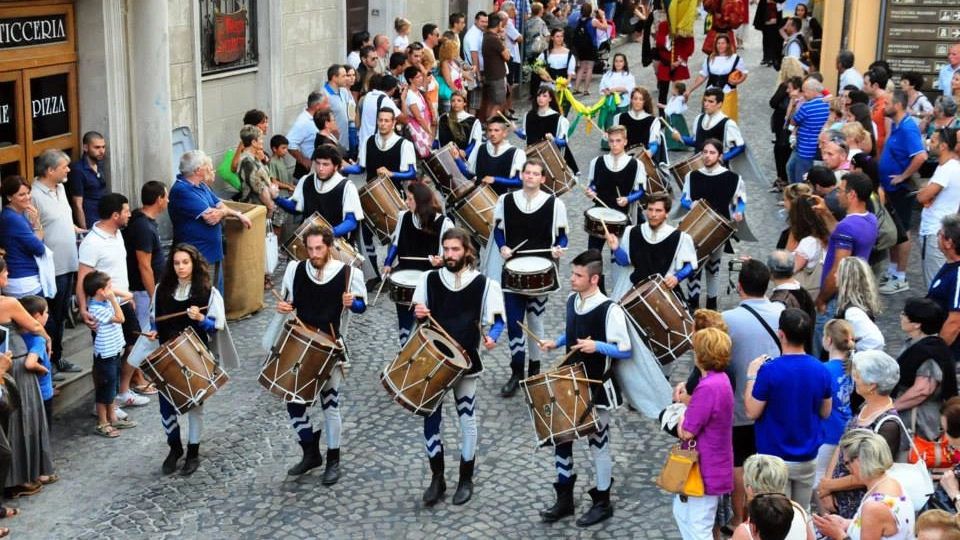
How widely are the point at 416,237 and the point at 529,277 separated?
97 cm

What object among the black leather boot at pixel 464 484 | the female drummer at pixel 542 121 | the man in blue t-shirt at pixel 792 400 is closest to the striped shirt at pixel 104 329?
the black leather boot at pixel 464 484

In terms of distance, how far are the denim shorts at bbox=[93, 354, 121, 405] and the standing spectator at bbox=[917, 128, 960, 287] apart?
6.90 metres

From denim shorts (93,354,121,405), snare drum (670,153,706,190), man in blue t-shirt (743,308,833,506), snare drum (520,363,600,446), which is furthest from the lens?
snare drum (670,153,706,190)

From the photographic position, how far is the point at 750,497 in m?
6.52

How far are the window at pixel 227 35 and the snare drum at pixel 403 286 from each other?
18.8 ft

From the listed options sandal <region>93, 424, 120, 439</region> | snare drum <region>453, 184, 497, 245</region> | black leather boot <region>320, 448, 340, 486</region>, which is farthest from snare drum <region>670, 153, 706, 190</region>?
sandal <region>93, 424, 120, 439</region>

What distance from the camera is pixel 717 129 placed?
555 inches

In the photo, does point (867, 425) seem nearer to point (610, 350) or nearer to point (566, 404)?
point (610, 350)

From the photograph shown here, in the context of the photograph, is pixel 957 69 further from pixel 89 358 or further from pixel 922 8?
pixel 89 358

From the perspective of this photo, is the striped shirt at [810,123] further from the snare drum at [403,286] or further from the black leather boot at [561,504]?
the black leather boot at [561,504]

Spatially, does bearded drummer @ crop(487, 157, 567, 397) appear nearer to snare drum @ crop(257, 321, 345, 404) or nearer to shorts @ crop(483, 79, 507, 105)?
snare drum @ crop(257, 321, 345, 404)

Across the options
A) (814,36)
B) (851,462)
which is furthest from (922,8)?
(851,462)

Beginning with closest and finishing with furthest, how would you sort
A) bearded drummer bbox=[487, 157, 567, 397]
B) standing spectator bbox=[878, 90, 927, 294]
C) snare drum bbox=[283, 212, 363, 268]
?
bearded drummer bbox=[487, 157, 567, 397] → snare drum bbox=[283, 212, 363, 268] → standing spectator bbox=[878, 90, 927, 294]

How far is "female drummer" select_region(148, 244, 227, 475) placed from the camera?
9219 millimetres
